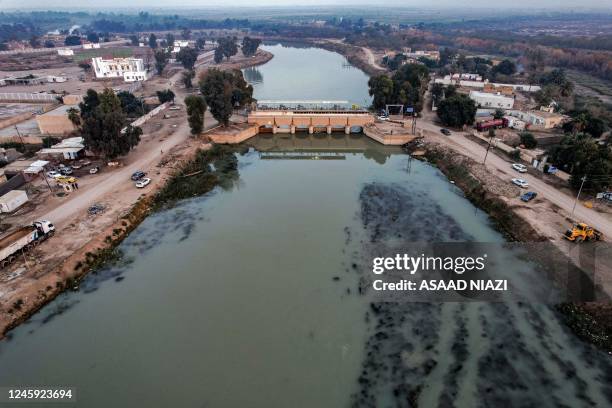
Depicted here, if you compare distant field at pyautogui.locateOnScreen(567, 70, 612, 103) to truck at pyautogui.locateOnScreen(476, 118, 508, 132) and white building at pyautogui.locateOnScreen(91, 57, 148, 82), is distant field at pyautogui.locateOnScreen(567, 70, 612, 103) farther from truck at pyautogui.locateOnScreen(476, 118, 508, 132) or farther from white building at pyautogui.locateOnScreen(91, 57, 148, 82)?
white building at pyautogui.locateOnScreen(91, 57, 148, 82)

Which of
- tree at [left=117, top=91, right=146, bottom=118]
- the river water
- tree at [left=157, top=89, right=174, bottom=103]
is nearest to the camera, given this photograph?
the river water

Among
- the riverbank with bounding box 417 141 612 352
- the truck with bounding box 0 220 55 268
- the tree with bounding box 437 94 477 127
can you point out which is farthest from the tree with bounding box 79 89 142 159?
the tree with bounding box 437 94 477 127

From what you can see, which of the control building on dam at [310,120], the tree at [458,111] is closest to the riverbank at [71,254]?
the control building on dam at [310,120]

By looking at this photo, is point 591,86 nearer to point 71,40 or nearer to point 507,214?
point 507,214

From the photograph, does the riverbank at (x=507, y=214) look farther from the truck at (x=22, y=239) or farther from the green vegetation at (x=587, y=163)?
the truck at (x=22, y=239)

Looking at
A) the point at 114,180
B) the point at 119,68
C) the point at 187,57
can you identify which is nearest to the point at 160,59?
the point at 187,57
